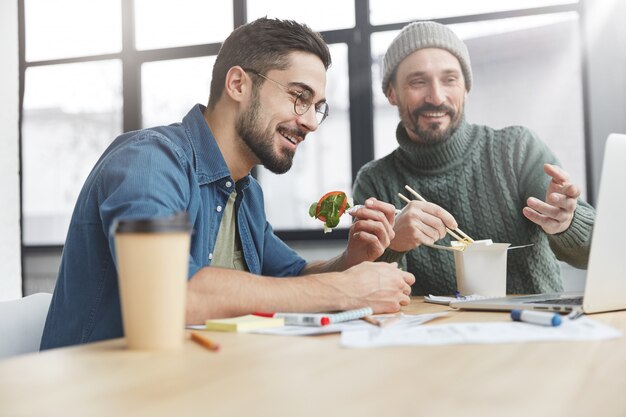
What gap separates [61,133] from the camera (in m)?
4.52

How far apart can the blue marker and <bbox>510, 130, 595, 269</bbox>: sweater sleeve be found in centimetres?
73

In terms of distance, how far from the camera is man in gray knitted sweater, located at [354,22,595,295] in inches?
90.4

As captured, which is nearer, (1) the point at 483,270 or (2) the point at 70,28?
(1) the point at 483,270

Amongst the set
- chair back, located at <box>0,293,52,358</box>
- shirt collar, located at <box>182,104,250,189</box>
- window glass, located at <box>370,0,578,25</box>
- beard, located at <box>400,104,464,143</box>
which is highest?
window glass, located at <box>370,0,578,25</box>

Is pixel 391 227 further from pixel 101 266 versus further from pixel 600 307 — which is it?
pixel 101 266

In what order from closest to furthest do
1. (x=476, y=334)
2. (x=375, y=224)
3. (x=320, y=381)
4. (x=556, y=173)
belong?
(x=320, y=381), (x=476, y=334), (x=556, y=173), (x=375, y=224)

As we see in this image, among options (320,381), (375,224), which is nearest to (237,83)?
(375,224)

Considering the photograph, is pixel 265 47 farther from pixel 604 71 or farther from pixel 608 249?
pixel 604 71

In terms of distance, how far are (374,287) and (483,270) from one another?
0.46 meters

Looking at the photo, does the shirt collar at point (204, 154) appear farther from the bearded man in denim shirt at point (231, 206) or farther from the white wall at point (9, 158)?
the white wall at point (9, 158)

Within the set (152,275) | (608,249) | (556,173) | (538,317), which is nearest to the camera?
(152,275)

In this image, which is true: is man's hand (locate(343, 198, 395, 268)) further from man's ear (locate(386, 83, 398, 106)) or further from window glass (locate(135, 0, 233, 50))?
window glass (locate(135, 0, 233, 50))

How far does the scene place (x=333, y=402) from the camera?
0.60 metres

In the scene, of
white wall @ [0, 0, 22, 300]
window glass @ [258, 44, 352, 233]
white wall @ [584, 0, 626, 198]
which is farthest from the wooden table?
white wall @ [0, 0, 22, 300]
